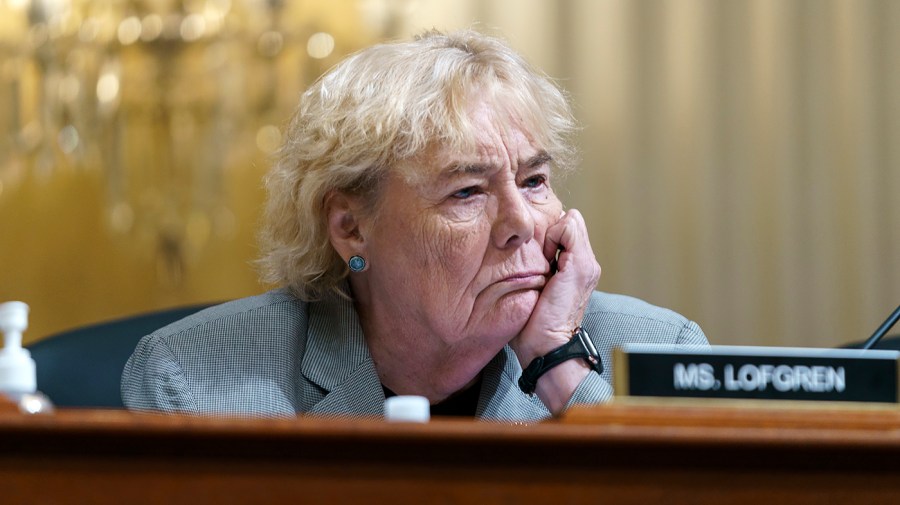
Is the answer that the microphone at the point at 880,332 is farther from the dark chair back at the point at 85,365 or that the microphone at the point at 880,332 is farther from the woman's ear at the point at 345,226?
the dark chair back at the point at 85,365

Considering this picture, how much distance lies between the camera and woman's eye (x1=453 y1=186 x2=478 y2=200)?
66.4 inches

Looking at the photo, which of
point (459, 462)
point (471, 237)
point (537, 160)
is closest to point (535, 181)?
point (537, 160)

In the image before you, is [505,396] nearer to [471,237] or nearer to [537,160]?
[471,237]

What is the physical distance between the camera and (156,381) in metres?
1.69

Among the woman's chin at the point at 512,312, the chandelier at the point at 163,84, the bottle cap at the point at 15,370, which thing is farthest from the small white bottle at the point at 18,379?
the chandelier at the point at 163,84

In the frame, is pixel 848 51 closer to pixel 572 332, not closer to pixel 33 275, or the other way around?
pixel 572 332

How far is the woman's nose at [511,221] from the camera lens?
1.66m

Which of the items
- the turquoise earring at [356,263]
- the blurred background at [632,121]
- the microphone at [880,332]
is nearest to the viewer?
the microphone at [880,332]

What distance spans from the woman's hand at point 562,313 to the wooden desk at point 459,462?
0.82 meters

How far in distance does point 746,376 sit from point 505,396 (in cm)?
87

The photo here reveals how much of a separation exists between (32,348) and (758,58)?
2.10 meters

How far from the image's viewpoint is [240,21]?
3.16m

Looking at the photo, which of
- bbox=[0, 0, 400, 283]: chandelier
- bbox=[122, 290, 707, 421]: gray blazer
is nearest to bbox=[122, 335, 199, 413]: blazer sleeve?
bbox=[122, 290, 707, 421]: gray blazer

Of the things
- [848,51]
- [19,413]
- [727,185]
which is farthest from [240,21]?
[19,413]
